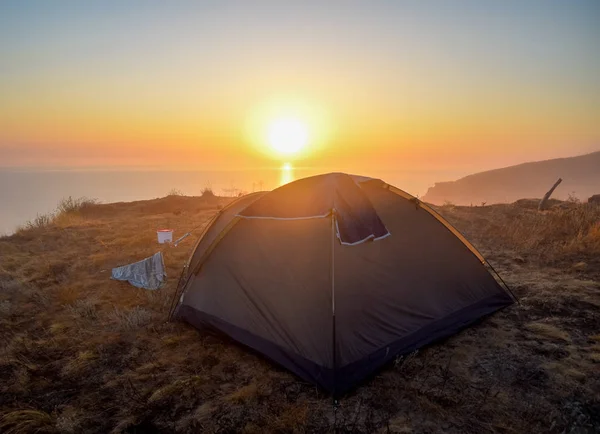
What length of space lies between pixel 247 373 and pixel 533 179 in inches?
4288

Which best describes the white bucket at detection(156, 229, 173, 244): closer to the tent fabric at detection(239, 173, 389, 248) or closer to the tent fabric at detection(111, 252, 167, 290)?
the tent fabric at detection(111, 252, 167, 290)

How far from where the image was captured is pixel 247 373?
447 cm

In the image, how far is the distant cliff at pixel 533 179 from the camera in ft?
291

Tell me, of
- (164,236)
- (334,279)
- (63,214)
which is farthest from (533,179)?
(334,279)

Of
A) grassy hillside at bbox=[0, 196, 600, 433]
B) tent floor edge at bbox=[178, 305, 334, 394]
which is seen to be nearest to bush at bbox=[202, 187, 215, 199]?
grassy hillside at bbox=[0, 196, 600, 433]

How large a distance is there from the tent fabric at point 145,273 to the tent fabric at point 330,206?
3.97 meters

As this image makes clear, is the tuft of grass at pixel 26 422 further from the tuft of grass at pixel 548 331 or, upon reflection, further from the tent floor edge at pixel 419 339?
the tuft of grass at pixel 548 331

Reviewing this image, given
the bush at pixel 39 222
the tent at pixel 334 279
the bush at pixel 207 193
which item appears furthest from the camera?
the bush at pixel 207 193

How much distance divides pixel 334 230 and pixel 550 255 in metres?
7.55

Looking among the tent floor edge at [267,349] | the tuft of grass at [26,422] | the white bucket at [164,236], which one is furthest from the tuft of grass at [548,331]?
the white bucket at [164,236]

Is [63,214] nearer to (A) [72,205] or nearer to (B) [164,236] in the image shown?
(A) [72,205]

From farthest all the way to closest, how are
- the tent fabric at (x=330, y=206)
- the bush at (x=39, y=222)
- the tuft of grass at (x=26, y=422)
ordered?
1. the bush at (x=39, y=222)
2. the tent fabric at (x=330, y=206)
3. the tuft of grass at (x=26, y=422)

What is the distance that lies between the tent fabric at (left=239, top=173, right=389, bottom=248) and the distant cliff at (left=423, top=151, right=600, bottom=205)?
296 ft

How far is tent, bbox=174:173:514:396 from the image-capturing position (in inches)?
167
